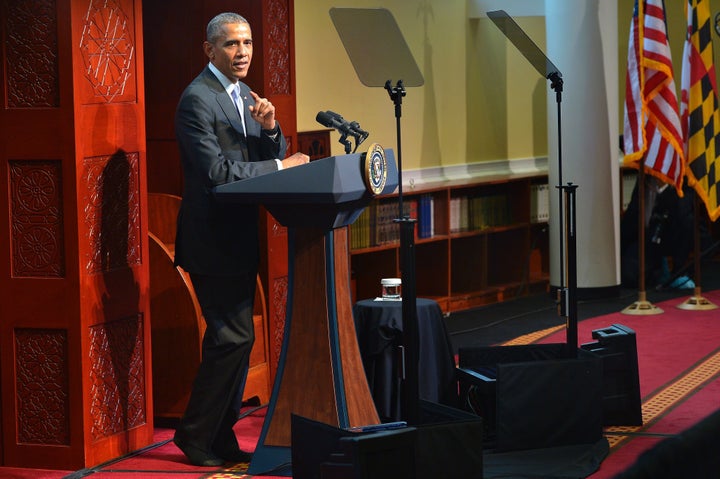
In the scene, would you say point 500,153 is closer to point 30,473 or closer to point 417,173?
point 417,173

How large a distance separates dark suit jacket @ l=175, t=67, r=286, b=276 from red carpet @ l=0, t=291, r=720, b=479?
788 millimetres

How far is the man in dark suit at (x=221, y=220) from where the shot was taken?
4062mm

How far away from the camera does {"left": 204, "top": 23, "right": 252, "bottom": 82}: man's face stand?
407 cm

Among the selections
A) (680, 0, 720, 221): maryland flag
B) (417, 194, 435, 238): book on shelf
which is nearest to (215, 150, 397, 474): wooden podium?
(417, 194, 435, 238): book on shelf

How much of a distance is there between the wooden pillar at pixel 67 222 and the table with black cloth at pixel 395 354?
940 millimetres

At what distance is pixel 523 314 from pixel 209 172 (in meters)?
4.50

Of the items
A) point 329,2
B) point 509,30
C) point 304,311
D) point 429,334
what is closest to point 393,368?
point 429,334

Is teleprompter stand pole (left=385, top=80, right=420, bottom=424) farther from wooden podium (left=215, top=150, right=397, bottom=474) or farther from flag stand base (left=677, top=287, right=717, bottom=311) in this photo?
flag stand base (left=677, top=287, right=717, bottom=311)

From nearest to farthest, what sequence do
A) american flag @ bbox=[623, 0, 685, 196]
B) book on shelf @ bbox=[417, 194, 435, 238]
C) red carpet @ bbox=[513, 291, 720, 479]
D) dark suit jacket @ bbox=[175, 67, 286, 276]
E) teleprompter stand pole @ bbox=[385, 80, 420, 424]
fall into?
teleprompter stand pole @ bbox=[385, 80, 420, 424] < dark suit jacket @ bbox=[175, 67, 286, 276] < red carpet @ bbox=[513, 291, 720, 479] < american flag @ bbox=[623, 0, 685, 196] < book on shelf @ bbox=[417, 194, 435, 238]

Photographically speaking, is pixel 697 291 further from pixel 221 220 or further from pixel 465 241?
pixel 221 220

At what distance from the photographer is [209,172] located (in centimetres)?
398

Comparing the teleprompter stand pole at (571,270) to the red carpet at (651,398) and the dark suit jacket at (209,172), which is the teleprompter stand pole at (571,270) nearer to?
the red carpet at (651,398)

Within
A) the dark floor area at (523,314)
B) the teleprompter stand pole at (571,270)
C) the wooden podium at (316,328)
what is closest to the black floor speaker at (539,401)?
the teleprompter stand pole at (571,270)

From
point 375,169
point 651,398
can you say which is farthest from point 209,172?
point 651,398
